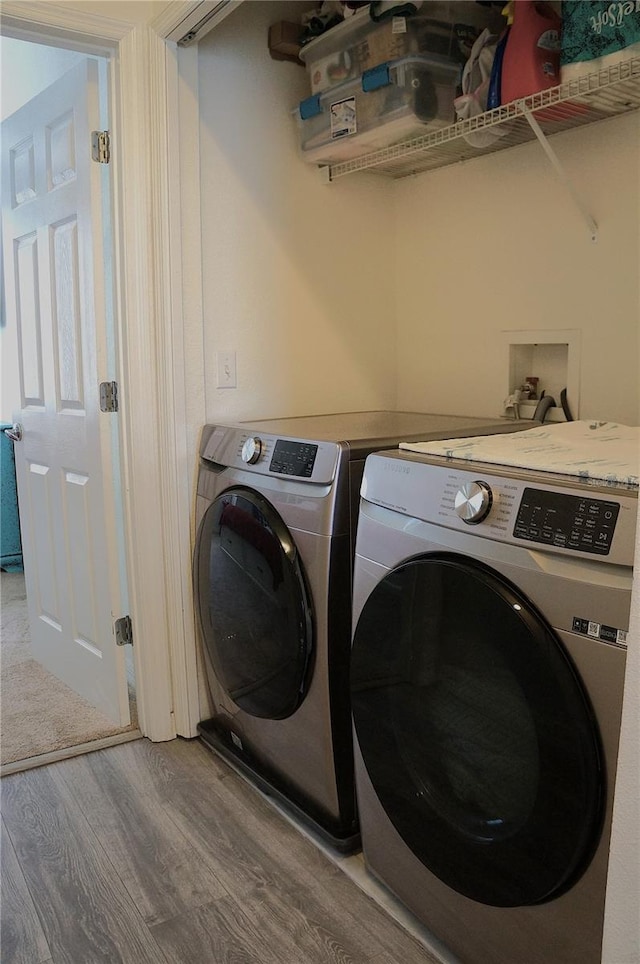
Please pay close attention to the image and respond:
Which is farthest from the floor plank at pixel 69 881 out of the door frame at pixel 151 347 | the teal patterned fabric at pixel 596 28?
the teal patterned fabric at pixel 596 28

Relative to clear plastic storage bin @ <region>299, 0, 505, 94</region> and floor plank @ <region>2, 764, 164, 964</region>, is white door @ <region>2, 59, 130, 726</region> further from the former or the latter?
clear plastic storage bin @ <region>299, 0, 505, 94</region>

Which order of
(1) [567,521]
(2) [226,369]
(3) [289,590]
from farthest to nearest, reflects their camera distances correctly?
(2) [226,369]
(3) [289,590]
(1) [567,521]

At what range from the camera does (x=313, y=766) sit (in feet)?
5.90

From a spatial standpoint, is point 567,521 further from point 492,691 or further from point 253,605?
point 253,605

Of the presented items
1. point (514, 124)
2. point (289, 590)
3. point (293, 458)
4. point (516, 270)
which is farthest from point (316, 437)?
point (514, 124)

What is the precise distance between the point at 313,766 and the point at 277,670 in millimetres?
233

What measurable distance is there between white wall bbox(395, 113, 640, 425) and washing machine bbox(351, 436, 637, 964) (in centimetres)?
79

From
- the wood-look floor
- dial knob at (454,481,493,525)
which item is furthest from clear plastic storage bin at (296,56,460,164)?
the wood-look floor

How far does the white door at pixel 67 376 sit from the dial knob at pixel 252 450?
500mm

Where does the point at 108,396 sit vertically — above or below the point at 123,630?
above

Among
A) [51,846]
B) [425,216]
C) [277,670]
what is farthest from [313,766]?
[425,216]

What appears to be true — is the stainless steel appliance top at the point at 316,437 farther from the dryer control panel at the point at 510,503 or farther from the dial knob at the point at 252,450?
the dryer control panel at the point at 510,503

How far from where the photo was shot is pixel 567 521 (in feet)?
3.66

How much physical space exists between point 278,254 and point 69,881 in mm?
1743
